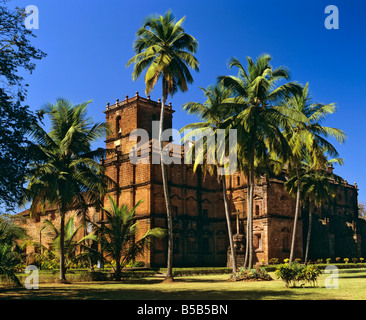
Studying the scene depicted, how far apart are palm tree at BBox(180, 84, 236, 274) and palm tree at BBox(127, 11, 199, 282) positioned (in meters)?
2.75

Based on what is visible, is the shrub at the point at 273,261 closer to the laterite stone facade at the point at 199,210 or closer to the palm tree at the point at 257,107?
the laterite stone facade at the point at 199,210

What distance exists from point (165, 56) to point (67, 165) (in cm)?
784

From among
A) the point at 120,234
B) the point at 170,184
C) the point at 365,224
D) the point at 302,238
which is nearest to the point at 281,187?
the point at 302,238

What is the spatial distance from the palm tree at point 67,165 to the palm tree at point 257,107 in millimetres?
7658

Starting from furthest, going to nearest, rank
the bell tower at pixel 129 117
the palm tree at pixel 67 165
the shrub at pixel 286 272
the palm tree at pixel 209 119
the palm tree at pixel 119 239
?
1. the bell tower at pixel 129 117
2. the palm tree at pixel 209 119
3. the palm tree at pixel 119 239
4. the palm tree at pixel 67 165
5. the shrub at pixel 286 272

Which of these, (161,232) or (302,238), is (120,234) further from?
(302,238)

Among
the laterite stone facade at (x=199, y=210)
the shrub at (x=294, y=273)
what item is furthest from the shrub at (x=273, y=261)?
the shrub at (x=294, y=273)

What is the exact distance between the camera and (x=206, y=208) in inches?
1966

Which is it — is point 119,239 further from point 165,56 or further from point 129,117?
point 129,117

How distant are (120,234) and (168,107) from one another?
104 ft

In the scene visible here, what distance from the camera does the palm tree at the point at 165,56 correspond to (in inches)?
968

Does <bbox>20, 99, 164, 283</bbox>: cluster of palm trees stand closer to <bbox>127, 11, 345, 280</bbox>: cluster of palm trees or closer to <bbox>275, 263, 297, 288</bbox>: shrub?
<bbox>127, 11, 345, 280</bbox>: cluster of palm trees

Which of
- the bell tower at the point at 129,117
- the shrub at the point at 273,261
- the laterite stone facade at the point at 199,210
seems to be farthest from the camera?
the bell tower at the point at 129,117

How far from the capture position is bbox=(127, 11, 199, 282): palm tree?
24578 millimetres
